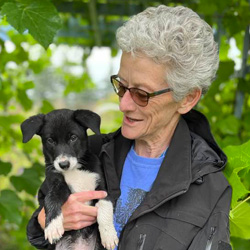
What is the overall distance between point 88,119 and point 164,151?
1.29ft

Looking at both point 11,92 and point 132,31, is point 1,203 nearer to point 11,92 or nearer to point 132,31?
point 132,31

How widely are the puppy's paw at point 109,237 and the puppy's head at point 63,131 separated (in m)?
0.32

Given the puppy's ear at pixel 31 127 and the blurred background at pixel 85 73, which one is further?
the blurred background at pixel 85 73

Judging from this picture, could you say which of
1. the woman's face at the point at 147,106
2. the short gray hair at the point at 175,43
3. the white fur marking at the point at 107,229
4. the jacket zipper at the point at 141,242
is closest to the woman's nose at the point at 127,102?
the woman's face at the point at 147,106

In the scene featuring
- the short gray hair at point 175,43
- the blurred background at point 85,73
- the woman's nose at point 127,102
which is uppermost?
the short gray hair at point 175,43

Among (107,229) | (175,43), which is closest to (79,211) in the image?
(107,229)

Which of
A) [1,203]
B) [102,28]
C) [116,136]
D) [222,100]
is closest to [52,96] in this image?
[102,28]

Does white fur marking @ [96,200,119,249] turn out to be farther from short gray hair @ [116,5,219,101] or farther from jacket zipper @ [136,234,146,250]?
short gray hair @ [116,5,219,101]

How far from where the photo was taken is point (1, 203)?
125 inches

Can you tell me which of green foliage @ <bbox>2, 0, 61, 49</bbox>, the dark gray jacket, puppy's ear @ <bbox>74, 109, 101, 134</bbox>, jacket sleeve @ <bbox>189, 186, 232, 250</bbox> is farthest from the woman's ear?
green foliage @ <bbox>2, 0, 61, 49</bbox>

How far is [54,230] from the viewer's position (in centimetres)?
225

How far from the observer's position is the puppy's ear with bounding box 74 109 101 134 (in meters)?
2.41

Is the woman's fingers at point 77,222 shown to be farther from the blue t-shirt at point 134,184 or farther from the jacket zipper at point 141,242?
the jacket zipper at point 141,242

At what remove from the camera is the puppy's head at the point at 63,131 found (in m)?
2.37
